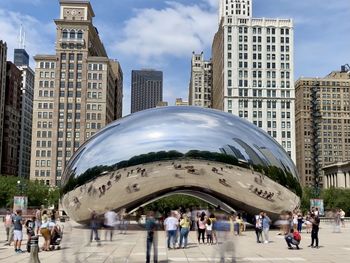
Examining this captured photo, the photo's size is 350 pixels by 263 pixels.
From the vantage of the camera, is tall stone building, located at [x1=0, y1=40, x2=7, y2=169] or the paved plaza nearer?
the paved plaza

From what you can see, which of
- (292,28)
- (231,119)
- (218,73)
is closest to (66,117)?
(218,73)

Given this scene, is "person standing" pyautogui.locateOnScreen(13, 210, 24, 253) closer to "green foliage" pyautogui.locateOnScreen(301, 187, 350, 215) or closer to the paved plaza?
the paved plaza

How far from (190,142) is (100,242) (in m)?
5.32

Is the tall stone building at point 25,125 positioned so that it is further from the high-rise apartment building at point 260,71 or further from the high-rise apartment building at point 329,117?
the high-rise apartment building at point 329,117

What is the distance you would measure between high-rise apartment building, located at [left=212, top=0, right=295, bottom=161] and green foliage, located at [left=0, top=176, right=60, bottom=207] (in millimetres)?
49460

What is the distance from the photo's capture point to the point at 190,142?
45.8 ft

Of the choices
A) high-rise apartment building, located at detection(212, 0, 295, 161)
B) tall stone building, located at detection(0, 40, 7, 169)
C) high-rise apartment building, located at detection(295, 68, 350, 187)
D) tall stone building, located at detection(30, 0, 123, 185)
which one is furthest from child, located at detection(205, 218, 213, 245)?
high-rise apartment building, located at detection(295, 68, 350, 187)

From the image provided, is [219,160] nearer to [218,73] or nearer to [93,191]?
[93,191]

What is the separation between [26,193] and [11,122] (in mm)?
72521

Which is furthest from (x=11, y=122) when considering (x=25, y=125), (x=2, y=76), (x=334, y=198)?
(x=334, y=198)

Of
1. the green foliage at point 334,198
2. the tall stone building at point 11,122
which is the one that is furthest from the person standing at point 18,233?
the tall stone building at point 11,122

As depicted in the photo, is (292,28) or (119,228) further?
(292,28)

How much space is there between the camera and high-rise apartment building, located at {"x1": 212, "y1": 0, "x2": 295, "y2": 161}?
110 metres

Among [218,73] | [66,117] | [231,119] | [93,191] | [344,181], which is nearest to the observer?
[93,191]
